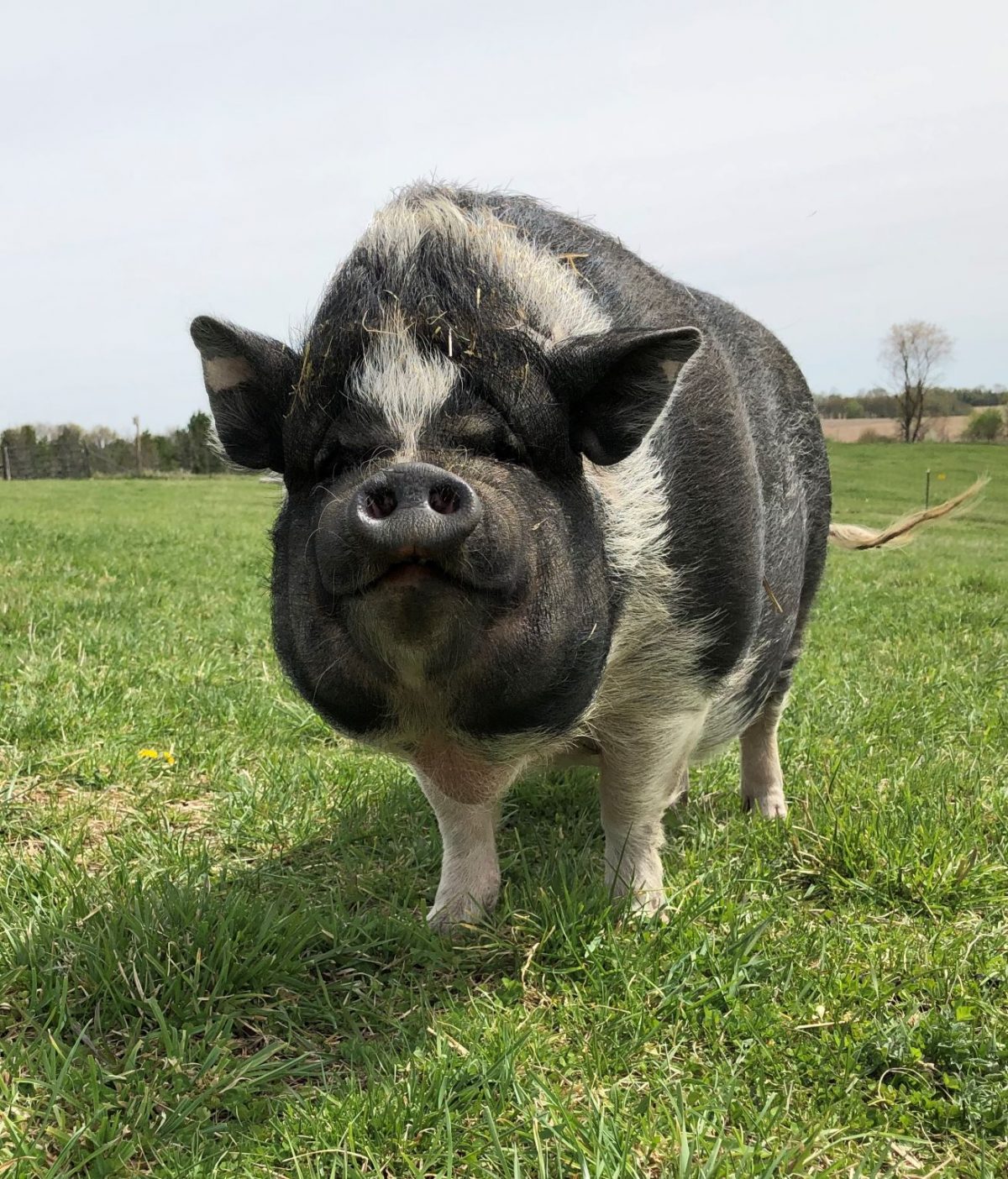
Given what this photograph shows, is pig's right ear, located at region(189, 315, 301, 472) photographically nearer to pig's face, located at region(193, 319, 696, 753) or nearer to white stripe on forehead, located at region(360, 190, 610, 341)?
pig's face, located at region(193, 319, 696, 753)

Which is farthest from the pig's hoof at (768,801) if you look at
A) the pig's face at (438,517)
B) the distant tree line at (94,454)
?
the distant tree line at (94,454)

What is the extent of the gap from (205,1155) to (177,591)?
6301 millimetres

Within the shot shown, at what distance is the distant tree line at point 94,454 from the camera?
Result: 49875mm

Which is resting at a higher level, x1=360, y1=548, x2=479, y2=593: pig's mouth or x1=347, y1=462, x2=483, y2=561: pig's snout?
x1=347, y1=462, x2=483, y2=561: pig's snout

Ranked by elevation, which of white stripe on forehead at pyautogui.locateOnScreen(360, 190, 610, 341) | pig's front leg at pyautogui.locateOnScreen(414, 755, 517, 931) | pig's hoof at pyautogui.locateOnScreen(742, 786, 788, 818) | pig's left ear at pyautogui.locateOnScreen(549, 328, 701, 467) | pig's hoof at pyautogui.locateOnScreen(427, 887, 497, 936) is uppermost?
white stripe on forehead at pyautogui.locateOnScreen(360, 190, 610, 341)

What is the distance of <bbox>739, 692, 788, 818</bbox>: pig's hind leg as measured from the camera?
4137 millimetres

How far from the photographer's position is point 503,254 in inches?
102

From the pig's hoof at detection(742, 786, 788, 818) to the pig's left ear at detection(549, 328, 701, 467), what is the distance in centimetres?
210

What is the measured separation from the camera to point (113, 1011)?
2.58 meters

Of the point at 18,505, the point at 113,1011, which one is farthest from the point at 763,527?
the point at 18,505

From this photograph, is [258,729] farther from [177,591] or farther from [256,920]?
[177,591]

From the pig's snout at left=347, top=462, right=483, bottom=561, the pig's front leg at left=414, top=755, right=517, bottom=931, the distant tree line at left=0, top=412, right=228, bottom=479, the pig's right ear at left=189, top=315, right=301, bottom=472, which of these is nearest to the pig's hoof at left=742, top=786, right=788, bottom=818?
the pig's front leg at left=414, top=755, right=517, bottom=931

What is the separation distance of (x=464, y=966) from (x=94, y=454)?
2069 inches

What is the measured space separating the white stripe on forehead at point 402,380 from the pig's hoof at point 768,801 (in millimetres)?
2449
